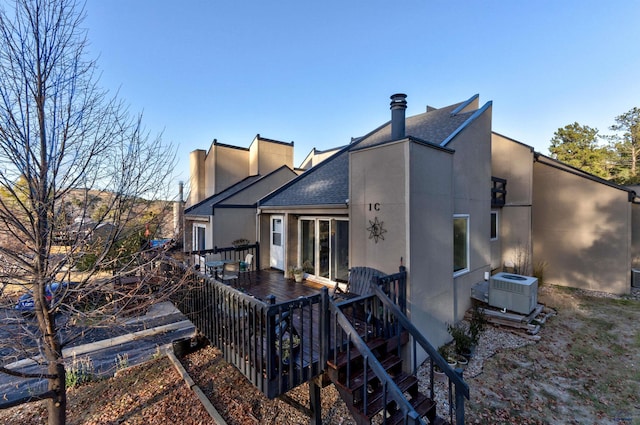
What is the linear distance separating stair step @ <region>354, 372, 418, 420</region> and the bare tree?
3.35 metres

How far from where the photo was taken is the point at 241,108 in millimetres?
15844

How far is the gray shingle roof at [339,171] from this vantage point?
802cm

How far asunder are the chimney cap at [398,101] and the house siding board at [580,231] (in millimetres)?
9337

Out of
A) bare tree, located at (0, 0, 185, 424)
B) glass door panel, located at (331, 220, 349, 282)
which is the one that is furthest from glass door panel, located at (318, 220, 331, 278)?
bare tree, located at (0, 0, 185, 424)

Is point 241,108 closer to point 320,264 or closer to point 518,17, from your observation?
point 320,264

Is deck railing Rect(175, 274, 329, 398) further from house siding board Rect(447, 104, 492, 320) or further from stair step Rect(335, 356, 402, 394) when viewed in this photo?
house siding board Rect(447, 104, 492, 320)

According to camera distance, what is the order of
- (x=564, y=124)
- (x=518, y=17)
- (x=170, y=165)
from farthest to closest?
(x=564, y=124), (x=518, y=17), (x=170, y=165)

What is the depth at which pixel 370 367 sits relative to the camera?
373cm

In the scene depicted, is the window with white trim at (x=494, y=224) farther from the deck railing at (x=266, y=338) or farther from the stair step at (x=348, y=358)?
the deck railing at (x=266, y=338)

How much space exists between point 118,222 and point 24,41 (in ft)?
7.64

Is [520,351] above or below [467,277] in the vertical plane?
below

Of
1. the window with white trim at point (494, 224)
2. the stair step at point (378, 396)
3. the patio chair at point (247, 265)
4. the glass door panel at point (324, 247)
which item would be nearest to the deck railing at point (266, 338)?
the stair step at point (378, 396)

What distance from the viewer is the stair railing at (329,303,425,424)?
2926 millimetres

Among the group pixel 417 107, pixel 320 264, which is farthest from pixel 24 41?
pixel 417 107
